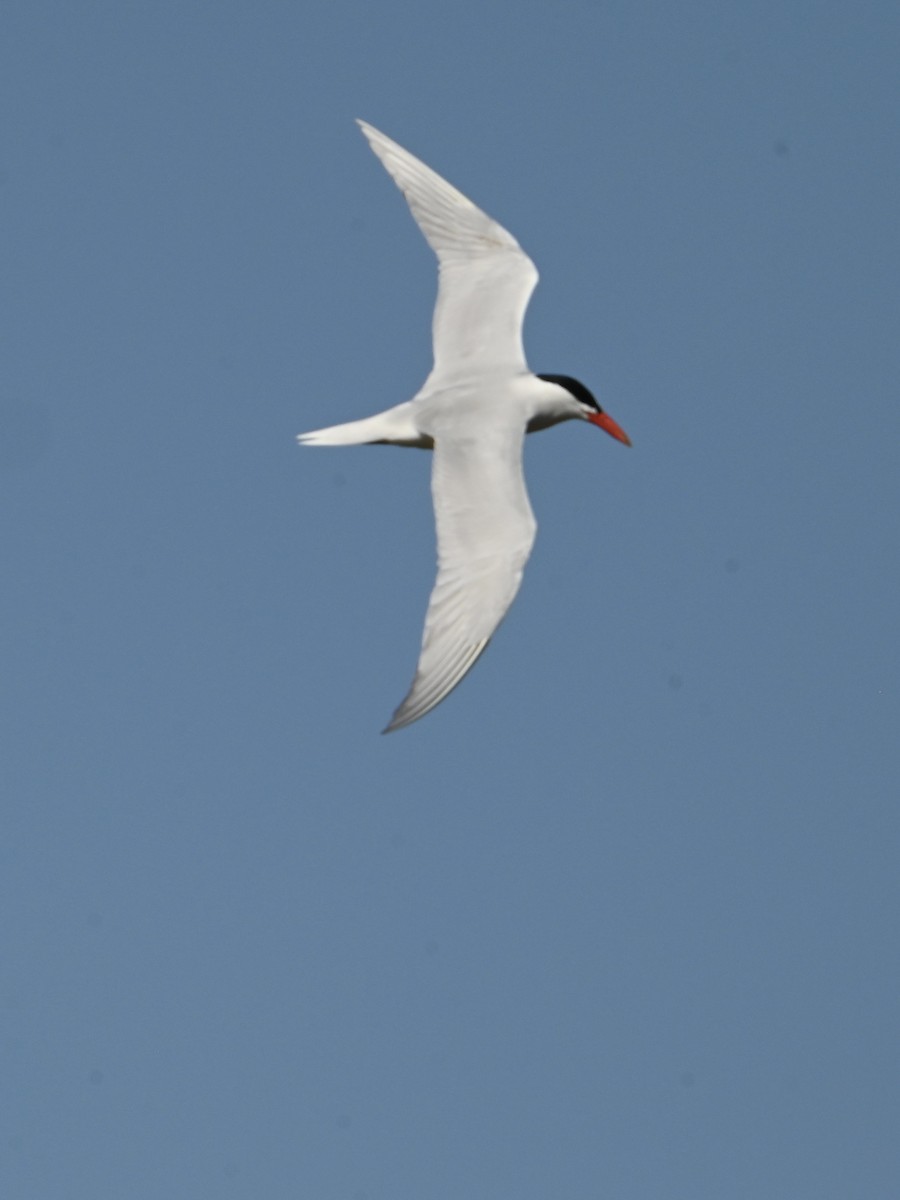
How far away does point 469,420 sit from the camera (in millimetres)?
18500

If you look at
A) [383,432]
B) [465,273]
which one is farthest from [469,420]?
[465,273]

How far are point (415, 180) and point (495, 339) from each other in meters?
1.73

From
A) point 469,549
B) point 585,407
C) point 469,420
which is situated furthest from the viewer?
point 585,407

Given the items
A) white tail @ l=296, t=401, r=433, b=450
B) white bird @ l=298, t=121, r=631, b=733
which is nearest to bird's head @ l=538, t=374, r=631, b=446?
white bird @ l=298, t=121, r=631, b=733

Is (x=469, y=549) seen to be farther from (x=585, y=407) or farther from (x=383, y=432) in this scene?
(x=585, y=407)

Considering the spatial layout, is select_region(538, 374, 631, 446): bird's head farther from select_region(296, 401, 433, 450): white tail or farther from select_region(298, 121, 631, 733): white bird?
select_region(296, 401, 433, 450): white tail

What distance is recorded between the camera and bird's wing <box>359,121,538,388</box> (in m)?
19.8

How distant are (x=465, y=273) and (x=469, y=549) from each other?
13.2 feet

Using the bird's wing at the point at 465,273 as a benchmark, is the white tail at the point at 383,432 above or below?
below

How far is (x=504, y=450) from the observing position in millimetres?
18219

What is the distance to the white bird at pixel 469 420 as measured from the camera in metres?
16.5

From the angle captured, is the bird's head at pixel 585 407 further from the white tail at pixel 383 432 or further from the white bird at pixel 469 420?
the white tail at pixel 383 432

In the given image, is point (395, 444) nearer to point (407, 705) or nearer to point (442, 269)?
point (442, 269)

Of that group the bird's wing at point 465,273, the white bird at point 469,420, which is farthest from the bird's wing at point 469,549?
the bird's wing at point 465,273
